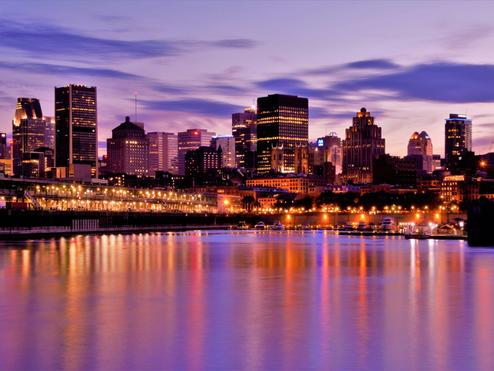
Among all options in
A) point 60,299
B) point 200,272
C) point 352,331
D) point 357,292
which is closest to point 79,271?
point 200,272

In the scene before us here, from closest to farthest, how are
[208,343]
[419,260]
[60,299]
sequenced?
[208,343] → [60,299] → [419,260]

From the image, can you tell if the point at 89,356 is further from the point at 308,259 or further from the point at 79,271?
the point at 308,259

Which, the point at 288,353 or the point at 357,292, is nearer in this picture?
the point at 288,353

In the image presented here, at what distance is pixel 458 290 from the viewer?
3962cm

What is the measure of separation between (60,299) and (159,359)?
47.2ft

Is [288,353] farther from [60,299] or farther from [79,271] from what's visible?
[79,271]

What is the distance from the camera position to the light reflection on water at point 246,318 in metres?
22.3

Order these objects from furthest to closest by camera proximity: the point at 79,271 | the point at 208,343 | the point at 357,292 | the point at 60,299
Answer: the point at 79,271 < the point at 357,292 < the point at 60,299 < the point at 208,343

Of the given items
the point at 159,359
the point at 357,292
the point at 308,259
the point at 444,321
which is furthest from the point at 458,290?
the point at 308,259

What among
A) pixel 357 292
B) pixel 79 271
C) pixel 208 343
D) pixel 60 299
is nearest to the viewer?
pixel 208 343

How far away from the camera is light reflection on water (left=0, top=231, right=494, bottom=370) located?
2230 cm

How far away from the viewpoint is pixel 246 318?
29.6 meters

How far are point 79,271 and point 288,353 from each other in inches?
1191

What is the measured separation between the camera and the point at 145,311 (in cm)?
3169
